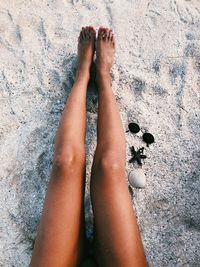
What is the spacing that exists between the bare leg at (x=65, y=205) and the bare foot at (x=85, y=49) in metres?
0.45

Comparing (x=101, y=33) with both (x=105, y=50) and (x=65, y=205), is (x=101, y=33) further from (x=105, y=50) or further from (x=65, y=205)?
(x=65, y=205)

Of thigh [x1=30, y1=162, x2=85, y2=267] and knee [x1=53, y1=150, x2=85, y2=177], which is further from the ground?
knee [x1=53, y1=150, x2=85, y2=177]

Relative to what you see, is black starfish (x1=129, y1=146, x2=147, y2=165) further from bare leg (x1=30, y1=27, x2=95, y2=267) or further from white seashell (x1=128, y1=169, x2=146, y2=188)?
bare leg (x1=30, y1=27, x2=95, y2=267)

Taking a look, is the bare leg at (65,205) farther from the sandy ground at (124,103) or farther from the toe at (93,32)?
the toe at (93,32)

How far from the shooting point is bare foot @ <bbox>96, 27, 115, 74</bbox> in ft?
6.91

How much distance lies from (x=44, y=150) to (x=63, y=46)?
2.56ft

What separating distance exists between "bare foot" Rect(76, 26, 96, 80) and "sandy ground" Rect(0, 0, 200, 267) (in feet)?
0.32

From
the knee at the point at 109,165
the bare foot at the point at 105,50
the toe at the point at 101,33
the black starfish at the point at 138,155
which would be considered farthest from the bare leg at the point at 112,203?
the toe at the point at 101,33

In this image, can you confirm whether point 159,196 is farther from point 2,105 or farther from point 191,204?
point 2,105

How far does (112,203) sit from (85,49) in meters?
1.15

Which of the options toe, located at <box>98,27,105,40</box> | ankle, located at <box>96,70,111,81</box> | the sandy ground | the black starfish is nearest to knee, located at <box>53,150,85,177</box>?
the sandy ground

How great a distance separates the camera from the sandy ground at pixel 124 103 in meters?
1.70

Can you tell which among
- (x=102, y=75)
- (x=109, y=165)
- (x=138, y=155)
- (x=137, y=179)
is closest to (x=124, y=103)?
(x=102, y=75)

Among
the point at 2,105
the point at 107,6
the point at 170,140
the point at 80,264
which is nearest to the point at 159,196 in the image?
the point at 170,140
